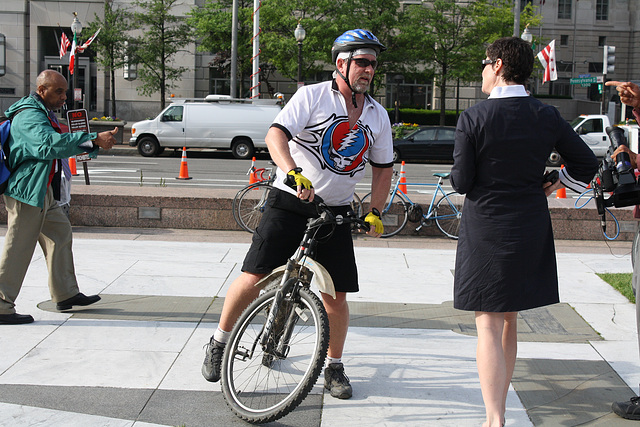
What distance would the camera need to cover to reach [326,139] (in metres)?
3.87

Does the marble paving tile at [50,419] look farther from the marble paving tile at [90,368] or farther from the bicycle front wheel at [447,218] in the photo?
the bicycle front wheel at [447,218]

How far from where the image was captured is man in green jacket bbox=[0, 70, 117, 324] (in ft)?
15.8

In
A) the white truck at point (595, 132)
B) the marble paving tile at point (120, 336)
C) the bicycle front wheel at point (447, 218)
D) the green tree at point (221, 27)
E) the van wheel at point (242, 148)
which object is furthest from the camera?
the green tree at point (221, 27)

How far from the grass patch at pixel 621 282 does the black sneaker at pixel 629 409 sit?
264 cm

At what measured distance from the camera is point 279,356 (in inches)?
144

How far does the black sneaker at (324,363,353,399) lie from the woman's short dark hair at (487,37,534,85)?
6.02 feet

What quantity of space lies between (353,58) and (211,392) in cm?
199

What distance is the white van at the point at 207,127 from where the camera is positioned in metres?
23.6

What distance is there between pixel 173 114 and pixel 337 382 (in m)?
20.8

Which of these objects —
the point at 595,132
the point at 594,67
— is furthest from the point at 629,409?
the point at 594,67

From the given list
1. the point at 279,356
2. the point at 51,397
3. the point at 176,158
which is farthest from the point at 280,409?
the point at 176,158

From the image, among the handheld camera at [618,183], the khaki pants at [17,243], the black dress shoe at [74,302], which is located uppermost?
the handheld camera at [618,183]

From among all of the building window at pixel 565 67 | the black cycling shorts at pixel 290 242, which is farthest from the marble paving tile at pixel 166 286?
the building window at pixel 565 67

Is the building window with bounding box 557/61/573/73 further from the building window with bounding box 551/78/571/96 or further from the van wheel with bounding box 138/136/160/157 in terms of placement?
the van wheel with bounding box 138/136/160/157
